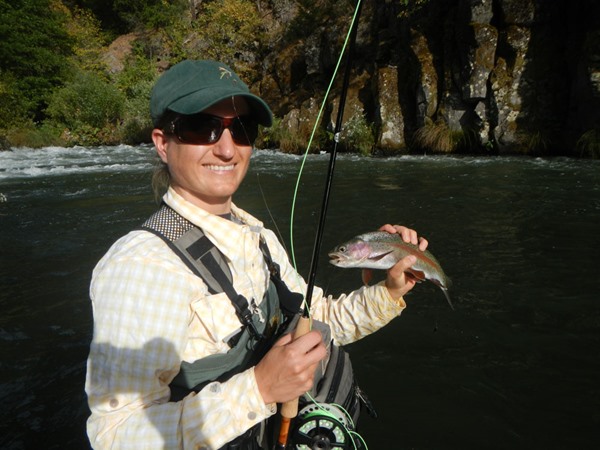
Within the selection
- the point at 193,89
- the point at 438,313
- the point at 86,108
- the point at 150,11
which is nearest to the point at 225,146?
the point at 193,89

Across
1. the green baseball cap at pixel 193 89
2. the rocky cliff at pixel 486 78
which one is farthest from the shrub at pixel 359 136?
the green baseball cap at pixel 193 89

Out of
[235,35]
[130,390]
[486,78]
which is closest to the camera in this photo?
[130,390]

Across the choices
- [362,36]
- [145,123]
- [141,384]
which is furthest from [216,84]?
[145,123]

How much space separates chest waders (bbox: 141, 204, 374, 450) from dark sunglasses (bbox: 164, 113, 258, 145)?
306 mm

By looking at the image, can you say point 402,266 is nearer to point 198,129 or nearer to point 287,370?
point 287,370

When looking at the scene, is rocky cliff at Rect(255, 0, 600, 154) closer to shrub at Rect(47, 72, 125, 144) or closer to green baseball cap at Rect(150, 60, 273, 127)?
green baseball cap at Rect(150, 60, 273, 127)

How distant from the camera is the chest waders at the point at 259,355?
1.61m

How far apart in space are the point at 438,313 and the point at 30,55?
3563 cm

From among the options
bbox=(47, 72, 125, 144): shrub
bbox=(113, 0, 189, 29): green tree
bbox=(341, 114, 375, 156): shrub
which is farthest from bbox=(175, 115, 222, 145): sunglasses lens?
bbox=(113, 0, 189, 29): green tree

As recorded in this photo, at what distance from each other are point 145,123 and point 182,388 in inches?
1050

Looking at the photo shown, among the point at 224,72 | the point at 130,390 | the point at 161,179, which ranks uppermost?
the point at 224,72

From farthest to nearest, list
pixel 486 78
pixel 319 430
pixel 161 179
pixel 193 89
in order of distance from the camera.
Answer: pixel 486 78
pixel 161 179
pixel 319 430
pixel 193 89

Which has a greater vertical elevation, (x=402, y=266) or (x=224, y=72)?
(x=224, y=72)

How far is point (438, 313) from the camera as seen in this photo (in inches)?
178
